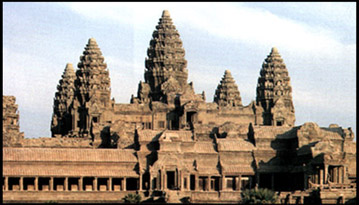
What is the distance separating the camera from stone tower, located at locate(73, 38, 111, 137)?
5782 inches

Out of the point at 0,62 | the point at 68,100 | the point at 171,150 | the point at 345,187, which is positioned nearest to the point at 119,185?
the point at 171,150

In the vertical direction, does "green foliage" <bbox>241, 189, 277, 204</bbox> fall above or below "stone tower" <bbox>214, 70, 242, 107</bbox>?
below

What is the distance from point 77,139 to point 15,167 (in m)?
23.5

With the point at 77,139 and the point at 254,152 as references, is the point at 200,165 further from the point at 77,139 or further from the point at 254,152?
the point at 77,139

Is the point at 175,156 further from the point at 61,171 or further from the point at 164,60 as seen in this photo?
the point at 164,60

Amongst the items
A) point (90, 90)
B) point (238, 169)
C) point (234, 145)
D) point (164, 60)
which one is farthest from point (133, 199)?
point (164, 60)

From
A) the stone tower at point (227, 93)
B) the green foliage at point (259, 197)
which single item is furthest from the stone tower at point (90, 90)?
the green foliage at point (259, 197)

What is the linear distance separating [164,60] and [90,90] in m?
12.7

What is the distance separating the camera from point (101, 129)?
136 meters

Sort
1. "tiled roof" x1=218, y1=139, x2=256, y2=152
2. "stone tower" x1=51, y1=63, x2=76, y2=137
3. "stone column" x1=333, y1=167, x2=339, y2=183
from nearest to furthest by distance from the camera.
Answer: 1. "stone column" x1=333, y1=167, x2=339, y2=183
2. "tiled roof" x1=218, y1=139, x2=256, y2=152
3. "stone tower" x1=51, y1=63, x2=76, y2=137

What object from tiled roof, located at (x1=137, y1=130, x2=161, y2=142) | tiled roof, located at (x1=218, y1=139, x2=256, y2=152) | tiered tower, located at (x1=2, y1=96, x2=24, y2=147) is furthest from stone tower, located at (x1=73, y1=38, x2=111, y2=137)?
tiled roof, located at (x1=218, y1=139, x2=256, y2=152)

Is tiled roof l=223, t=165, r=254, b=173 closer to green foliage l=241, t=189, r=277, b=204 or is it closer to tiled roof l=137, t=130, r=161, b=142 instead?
tiled roof l=137, t=130, r=161, b=142

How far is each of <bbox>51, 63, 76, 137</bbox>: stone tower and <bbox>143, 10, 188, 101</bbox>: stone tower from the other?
61.1ft

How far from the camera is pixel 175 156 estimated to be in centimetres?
11731
